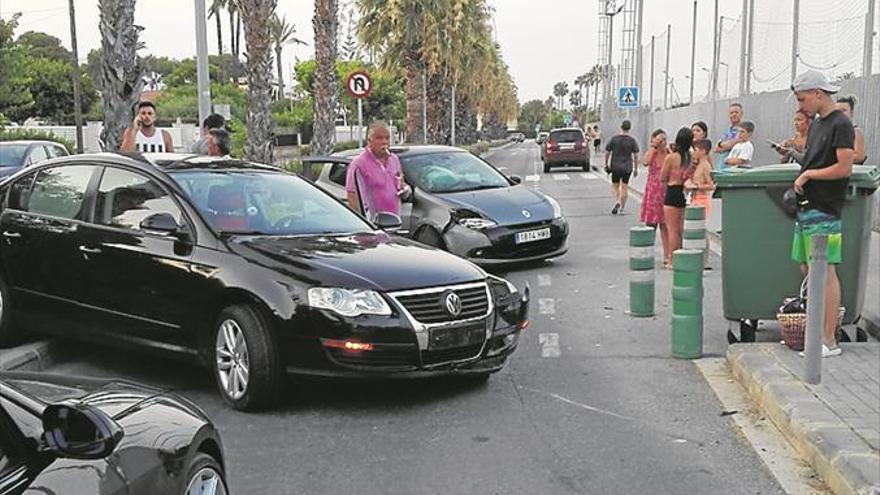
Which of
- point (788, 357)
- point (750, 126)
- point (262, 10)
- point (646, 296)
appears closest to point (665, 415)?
point (788, 357)

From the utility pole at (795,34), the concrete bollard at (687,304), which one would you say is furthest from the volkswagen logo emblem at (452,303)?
the utility pole at (795,34)

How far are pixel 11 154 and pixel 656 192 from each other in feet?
41.7

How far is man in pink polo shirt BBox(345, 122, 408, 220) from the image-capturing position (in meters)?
9.41

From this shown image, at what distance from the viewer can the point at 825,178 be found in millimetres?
6285

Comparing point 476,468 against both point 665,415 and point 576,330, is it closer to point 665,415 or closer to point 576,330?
point 665,415

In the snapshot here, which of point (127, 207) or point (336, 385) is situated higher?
point (127, 207)

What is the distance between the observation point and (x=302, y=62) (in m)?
70.0

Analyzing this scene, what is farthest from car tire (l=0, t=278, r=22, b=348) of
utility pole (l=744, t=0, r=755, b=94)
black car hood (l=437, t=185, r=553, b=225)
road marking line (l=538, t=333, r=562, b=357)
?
utility pole (l=744, t=0, r=755, b=94)

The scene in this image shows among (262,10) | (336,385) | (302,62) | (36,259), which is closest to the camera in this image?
(336,385)

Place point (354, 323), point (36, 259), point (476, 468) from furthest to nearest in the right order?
1. point (36, 259)
2. point (354, 323)
3. point (476, 468)

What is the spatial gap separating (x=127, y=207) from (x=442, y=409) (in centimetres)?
268

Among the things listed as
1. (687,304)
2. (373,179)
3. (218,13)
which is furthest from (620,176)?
(218,13)

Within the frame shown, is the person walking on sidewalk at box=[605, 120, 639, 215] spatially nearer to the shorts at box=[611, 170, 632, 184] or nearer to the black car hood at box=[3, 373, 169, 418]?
the shorts at box=[611, 170, 632, 184]

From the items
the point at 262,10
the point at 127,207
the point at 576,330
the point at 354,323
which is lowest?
the point at 576,330
